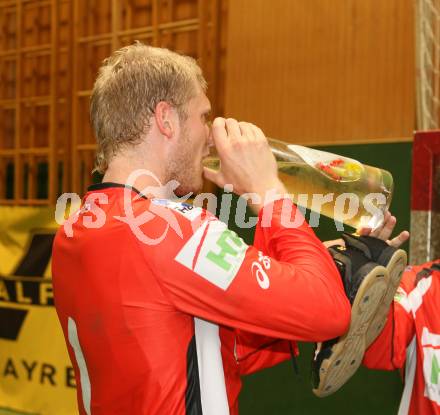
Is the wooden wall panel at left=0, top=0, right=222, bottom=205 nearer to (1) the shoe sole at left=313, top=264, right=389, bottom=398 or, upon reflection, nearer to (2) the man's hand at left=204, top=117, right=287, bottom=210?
(2) the man's hand at left=204, top=117, right=287, bottom=210

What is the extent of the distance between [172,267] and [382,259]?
0.36 meters

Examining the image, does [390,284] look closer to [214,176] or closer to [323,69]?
[214,176]

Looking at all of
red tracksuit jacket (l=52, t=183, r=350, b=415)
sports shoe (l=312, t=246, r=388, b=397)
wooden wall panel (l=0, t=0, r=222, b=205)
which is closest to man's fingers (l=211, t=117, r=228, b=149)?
red tracksuit jacket (l=52, t=183, r=350, b=415)

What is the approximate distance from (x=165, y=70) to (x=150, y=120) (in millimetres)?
83

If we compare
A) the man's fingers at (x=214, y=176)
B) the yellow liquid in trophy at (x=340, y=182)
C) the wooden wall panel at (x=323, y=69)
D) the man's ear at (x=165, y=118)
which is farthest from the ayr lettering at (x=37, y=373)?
the man's ear at (x=165, y=118)

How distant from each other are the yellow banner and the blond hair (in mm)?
1907

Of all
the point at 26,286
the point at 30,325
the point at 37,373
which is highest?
the point at 26,286

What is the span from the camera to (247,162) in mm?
967

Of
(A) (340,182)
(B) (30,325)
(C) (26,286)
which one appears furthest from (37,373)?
(A) (340,182)

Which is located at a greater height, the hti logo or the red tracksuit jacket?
the red tracksuit jacket

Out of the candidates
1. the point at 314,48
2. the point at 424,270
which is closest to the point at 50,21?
the point at 314,48

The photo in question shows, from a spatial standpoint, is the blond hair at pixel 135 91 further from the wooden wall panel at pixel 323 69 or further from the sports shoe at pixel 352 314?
the wooden wall panel at pixel 323 69

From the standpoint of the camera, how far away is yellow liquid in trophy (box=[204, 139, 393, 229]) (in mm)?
1254

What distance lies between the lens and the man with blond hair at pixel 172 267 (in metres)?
0.85
